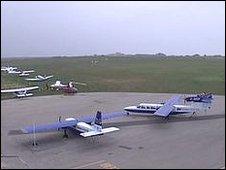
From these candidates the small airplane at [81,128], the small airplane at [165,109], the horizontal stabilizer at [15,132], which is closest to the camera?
the small airplane at [81,128]

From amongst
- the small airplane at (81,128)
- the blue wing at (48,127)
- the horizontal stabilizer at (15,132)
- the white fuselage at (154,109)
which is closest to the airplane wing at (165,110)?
the white fuselage at (154,109)

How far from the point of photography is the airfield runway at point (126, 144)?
91.2 feet

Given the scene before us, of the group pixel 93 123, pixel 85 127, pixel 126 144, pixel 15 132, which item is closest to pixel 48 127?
pixel 85 127

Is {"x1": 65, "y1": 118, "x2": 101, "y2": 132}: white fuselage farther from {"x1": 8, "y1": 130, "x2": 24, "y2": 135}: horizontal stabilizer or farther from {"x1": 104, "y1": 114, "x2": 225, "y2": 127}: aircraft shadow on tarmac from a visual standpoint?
{"x1": 8, "y1": 130, "x2": 24, "y2": 135}: horizontal stabilizer

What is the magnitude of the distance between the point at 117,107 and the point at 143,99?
7.49 metres

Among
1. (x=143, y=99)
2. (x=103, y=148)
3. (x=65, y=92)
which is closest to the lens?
(x=103, y=148)

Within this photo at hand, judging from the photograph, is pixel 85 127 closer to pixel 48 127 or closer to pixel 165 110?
A: pixel 48 127

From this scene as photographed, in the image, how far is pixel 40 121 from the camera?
4422 centimetres

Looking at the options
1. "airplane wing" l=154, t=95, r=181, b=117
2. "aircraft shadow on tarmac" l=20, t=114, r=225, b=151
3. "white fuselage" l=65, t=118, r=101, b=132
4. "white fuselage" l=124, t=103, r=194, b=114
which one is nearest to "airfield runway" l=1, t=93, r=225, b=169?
"aircraft shadow on tarmac" l=20, t=114, r=225, b=151

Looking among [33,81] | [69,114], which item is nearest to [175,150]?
[69,114]

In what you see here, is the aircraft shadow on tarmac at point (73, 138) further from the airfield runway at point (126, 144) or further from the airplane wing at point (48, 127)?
the airplane wing at point (48, 127)

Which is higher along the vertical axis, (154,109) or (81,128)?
(154,109)

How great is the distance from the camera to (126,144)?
3331cm

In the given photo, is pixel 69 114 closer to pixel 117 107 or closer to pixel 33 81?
pixel 117 107
